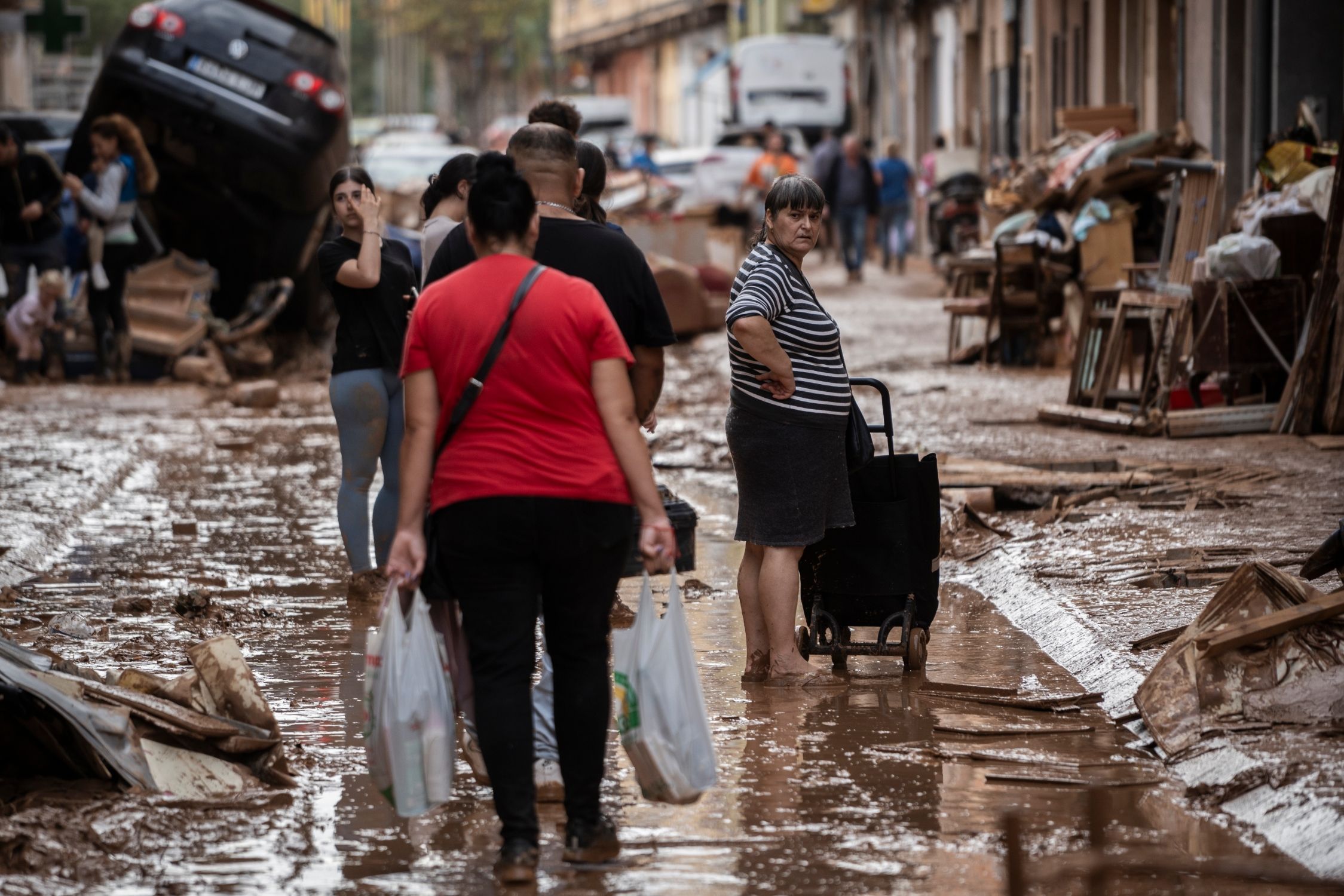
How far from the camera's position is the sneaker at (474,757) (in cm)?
502

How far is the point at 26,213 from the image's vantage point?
14.5 metres

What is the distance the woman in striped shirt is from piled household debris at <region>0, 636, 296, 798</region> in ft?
5.52

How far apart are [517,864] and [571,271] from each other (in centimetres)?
152

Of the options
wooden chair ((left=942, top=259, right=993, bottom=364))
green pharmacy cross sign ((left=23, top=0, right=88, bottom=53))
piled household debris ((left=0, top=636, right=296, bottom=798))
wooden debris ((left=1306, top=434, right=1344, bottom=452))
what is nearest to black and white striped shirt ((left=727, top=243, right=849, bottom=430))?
piled household debris ((left=0, top=636, right=296, bottom=798))

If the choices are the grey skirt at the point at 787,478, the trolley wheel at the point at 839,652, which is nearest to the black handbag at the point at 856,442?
the grey skirt at the point at 787,478

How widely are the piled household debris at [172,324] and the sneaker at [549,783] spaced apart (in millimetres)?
11279

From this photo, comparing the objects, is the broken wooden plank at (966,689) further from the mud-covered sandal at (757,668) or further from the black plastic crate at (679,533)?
the black plastic crate at (679,533)

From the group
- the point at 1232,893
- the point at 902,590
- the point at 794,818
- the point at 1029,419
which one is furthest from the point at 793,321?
the point at 1029,419

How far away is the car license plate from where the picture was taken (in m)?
15.1

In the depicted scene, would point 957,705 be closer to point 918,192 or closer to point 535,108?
point 535,108

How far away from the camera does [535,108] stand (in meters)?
6.64

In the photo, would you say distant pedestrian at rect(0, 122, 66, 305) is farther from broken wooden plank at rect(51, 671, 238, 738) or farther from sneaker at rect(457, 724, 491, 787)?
sneaker at rect(457, 724, 491, 787)

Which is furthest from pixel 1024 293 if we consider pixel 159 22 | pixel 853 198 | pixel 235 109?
pixel 853 198

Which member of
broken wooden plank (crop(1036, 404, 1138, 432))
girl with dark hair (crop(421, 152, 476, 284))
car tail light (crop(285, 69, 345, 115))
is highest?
car tail light (crop(285, 69, 345, 115))
